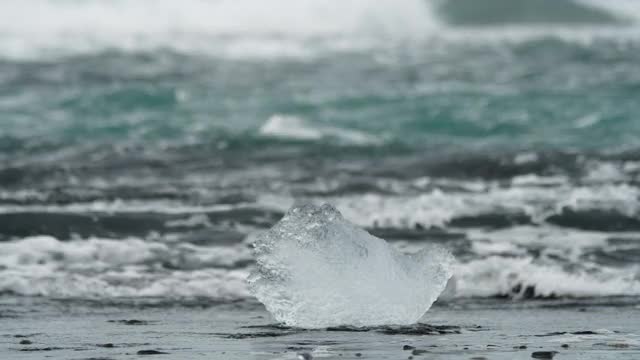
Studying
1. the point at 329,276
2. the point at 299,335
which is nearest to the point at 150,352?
the point at 299,335

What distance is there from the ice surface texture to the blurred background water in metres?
1.66

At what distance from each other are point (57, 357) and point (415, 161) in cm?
881

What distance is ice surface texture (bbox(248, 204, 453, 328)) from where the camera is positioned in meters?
4.98

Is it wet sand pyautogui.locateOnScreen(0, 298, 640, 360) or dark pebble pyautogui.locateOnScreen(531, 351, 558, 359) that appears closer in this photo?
dark pebble pyautogui.locateOnScreen(531, 351, 558, 359)

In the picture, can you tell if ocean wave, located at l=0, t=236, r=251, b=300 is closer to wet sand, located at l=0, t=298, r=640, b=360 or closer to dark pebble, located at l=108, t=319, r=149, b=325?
wet sand, located at l=0, t=298, r=640, b=360

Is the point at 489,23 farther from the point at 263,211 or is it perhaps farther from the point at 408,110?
the point at 263,211

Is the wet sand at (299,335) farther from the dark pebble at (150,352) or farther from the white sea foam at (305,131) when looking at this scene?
the white sea foam at (305,131)

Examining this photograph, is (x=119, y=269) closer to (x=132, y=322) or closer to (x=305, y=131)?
(x=132, y=322)

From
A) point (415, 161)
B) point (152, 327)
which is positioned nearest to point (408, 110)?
point (415, 161)

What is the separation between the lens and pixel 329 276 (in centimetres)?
498

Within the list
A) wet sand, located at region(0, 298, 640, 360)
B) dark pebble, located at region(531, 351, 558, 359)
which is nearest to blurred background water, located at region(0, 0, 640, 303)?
wet sand, located at region(0, 298, 640, 360)

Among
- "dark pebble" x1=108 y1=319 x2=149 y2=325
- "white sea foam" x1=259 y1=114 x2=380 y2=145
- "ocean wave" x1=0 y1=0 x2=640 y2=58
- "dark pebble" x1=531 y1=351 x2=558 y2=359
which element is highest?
"ocean wave" x1=0 y1=0 x2=640 y2=58

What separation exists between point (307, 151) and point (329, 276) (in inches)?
359

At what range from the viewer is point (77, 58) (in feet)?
78.5
